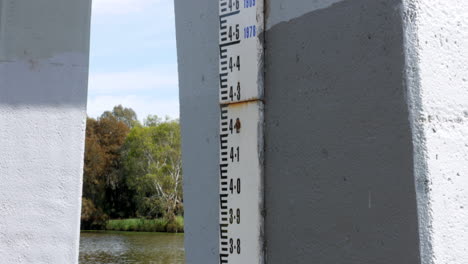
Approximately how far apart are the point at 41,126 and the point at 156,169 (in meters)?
35.3

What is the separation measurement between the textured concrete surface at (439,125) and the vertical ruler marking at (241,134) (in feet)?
1.85

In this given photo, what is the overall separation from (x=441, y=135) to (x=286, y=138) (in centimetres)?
48

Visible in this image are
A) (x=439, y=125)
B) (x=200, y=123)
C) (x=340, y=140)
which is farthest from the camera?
(x=200, y=123)

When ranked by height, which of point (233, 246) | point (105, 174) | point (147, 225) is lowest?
point (147, 225)

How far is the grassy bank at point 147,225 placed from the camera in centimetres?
3747

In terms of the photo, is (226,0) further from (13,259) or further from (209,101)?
(13,259)

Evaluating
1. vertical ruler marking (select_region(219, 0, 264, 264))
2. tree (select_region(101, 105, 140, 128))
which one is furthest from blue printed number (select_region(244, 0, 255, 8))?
tree (select_region(101, 105, 140, 128))

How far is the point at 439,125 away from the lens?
5.05 ft

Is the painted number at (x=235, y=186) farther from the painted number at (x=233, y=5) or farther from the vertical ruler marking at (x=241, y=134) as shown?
the painted number at (x=233, y=5)

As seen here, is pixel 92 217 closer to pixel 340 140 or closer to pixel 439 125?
pixel 340 140

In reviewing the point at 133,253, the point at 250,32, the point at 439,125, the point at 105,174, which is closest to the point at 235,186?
the point at 250,32

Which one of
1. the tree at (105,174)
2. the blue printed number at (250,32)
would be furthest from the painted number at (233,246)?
the tree at (105,174)

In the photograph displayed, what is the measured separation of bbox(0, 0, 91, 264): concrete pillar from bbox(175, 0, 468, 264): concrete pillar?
2.56 m

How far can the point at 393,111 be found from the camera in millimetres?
1562
